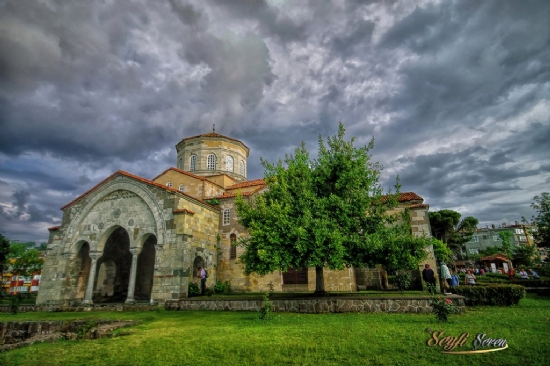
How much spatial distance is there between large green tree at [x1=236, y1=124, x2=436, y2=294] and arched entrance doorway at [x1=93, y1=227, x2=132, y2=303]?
13725 millimetres

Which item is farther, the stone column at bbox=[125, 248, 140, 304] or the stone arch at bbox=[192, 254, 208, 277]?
the stone arch at bbox=[192, 254, 208, 277]

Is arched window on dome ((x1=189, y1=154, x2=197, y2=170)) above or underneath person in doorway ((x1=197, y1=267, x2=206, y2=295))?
above

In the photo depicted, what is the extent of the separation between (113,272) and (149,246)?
330 centimetres

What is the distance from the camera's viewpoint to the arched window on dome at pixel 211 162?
2894 centimetres

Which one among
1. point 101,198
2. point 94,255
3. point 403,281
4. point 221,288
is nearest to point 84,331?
point 221,288

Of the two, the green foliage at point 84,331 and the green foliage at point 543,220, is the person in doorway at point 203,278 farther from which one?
the green foliage at point 543,220

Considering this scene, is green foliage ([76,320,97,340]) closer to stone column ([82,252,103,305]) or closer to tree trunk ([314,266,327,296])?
tree trunk ([314,266,327,296])

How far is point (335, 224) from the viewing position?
1301cm

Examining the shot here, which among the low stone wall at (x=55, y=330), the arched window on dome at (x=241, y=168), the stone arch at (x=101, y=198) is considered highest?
the arched window on dome at (x=241, y=168)

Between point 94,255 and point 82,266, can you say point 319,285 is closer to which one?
point 94,255

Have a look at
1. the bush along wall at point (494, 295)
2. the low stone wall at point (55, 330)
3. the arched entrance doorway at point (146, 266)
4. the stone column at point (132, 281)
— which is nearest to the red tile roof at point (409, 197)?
the bush along wall at point (494, 295)

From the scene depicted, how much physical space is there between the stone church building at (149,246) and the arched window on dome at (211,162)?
4.02 meters

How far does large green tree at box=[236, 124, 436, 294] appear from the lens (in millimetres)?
12406

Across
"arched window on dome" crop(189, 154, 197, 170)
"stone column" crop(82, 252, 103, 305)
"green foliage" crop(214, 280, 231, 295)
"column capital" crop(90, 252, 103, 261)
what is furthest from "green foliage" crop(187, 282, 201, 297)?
"arched window on dome" crop(189, 154, 197, 170)
